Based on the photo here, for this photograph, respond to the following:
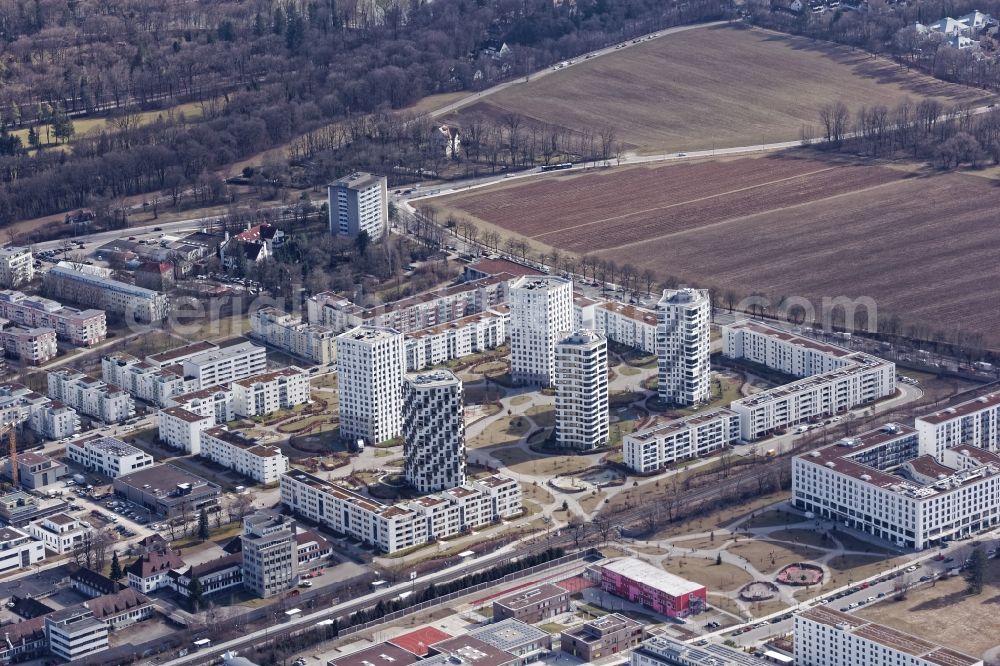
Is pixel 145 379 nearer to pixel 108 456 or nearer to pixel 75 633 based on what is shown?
pixel 108 456

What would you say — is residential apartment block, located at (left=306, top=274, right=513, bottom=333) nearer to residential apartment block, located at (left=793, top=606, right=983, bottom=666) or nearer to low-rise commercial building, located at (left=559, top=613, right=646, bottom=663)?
low-rise commercial building, located at (left=559, top=613, right=646, bottom=663)

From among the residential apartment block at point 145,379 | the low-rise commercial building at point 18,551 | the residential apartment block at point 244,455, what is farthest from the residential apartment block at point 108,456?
the low-rise commercial building at point 18,551

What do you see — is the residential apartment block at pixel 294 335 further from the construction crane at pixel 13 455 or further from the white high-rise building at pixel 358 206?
the construction crane at pixel 13 455

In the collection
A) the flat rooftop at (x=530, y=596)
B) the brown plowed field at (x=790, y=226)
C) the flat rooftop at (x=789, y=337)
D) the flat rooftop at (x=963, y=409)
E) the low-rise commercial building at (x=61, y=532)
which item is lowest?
the low-rise commercial building at (x=61, y=532)

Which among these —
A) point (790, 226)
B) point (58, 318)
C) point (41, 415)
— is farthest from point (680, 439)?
point (790, 226)

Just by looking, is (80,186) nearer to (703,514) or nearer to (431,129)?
(431,129)

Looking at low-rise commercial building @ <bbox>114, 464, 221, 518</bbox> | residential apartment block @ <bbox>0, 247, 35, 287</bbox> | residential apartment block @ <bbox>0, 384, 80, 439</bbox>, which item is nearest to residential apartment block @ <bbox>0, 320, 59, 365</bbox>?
residential apartment block @ <bbox>0, 384, 80, 439</bbox>
